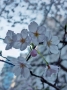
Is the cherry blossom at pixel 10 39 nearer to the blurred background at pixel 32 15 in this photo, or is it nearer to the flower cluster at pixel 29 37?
the flower cluster at pixel 29 37

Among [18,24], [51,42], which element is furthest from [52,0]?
[51,42]

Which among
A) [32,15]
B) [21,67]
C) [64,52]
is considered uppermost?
[32,15]

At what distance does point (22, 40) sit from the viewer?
45 centimetres

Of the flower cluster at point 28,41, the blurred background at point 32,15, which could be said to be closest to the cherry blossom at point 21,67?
the flower cluster at point 28,41

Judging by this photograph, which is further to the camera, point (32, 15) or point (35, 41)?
point (32, 15)

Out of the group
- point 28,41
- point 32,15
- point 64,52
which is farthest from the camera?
point 32,15

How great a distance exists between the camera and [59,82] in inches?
40.3

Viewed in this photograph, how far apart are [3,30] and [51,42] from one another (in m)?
1.02

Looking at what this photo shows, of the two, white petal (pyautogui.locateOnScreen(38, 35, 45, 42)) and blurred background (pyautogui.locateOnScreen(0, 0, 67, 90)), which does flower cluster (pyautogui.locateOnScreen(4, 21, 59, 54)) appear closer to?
white petal (pyautogui.locateOnScreen(38, 35, 45, 42))

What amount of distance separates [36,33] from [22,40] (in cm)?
3

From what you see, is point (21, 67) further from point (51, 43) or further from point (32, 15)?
point (32, 15)

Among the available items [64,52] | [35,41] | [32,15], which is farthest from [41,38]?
[32,15]

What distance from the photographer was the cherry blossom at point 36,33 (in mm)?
445

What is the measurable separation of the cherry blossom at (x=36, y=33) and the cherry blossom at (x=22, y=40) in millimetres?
11
